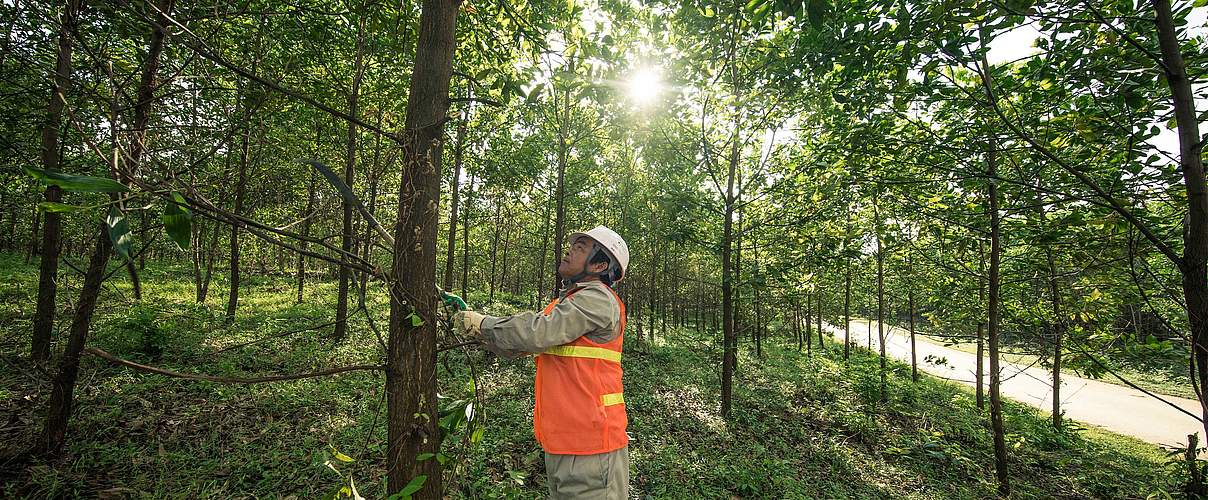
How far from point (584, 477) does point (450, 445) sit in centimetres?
218

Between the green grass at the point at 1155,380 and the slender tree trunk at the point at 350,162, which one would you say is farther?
the slender tree trunk at the point at 350,162

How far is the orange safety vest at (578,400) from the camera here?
9.28 ft

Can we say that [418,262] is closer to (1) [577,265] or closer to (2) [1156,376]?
(1) [577,265]

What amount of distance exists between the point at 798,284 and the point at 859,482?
3.54m

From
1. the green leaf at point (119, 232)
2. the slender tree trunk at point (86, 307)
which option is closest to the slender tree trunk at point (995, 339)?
the green leaf at point (119, 232)

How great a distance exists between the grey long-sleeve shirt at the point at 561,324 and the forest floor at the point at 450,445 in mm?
389

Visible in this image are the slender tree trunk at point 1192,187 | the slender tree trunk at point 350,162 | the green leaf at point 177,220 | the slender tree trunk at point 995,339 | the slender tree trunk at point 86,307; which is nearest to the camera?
the green leaf at point 177,220

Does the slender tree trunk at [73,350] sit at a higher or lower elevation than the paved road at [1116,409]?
higher

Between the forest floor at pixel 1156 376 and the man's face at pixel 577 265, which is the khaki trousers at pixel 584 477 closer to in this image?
the man's face at pixel 577 265

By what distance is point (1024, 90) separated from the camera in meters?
3.69

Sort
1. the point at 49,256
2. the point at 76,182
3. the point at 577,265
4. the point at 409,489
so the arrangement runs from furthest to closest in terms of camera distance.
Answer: the point at 49,256 < the point at 577,265 < the point at 409,489 < the point at 76,182

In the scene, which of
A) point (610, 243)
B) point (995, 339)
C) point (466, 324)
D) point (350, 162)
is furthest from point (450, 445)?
point (995, 339)

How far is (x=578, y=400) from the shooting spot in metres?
2.84

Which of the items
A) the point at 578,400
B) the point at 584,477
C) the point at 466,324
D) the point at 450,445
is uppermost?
the point at 466,324
